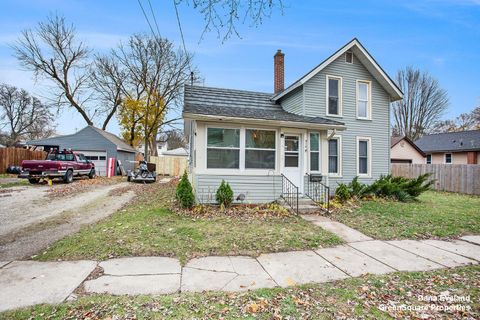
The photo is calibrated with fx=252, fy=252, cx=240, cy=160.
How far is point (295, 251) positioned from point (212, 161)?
4.78 m

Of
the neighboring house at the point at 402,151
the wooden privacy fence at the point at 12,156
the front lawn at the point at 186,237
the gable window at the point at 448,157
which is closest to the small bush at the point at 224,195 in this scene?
A: the front lawn at the point at 186,237

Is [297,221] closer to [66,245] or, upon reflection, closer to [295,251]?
[295,251]

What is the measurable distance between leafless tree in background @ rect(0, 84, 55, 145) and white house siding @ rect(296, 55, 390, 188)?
44137 mm

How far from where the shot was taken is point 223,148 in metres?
9.02

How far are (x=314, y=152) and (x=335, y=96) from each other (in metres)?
3.51

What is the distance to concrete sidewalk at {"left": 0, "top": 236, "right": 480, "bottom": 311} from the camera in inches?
133

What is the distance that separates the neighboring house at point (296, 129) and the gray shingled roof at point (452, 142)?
57.7 feet

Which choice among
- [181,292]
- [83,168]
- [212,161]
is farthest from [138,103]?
[181,292]

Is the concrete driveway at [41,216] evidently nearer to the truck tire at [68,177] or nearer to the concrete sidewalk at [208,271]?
the concrete sidewalk at [208,271]

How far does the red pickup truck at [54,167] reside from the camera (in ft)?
47.8

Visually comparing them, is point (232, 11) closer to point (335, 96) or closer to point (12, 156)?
point (335, 96)

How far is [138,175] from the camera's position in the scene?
60.1 ft

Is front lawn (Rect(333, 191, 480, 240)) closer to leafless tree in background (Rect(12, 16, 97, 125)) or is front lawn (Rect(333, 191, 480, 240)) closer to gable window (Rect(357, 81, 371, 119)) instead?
gable window (Rect(357, 81, 371, 119))

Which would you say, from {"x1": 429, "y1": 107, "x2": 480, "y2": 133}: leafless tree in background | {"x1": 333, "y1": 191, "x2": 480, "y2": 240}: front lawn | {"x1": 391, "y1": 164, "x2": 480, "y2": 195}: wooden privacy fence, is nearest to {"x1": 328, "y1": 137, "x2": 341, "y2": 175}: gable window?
{"x1": 333, "y1": 191, "x2": 480, "y2": 240}: front lawn
